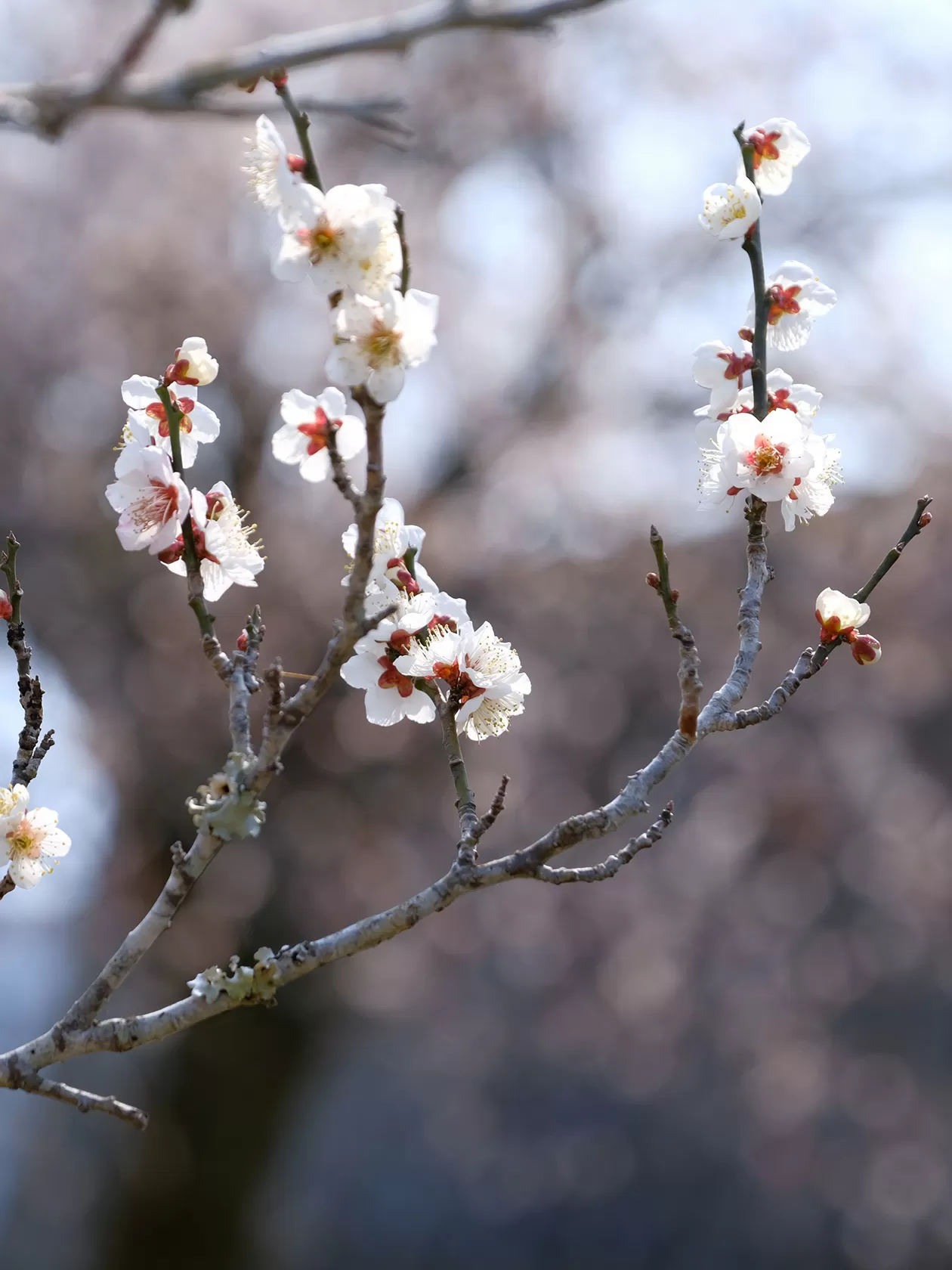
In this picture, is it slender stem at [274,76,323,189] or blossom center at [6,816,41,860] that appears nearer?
slender stem at [274,76,323,189]

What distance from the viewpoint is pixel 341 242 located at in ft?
3.26

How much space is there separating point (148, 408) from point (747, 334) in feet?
2.16

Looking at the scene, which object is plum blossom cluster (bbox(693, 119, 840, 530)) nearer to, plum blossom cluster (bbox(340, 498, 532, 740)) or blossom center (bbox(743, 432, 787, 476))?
blossom center (bbox(743, 432, 787, 476))

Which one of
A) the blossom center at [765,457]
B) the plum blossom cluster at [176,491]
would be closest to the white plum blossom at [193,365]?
the plum blossom cluster at [176,491]

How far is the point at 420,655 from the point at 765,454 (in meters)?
0.42

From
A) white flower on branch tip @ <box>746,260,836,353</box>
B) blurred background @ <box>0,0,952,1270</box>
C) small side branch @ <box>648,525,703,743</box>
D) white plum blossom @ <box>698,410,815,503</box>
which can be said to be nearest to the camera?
small side branch @ <box>648,525,703,743</box>

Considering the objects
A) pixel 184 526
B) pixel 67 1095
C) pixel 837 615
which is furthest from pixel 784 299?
pixel 67 1095

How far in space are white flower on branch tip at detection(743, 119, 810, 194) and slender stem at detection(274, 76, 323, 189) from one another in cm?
61

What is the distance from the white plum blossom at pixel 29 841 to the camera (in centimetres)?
123

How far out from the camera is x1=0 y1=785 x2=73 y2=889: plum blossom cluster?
4.04 ft

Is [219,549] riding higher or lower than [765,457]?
lower

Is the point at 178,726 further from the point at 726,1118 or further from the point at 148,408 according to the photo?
the point at 148,408

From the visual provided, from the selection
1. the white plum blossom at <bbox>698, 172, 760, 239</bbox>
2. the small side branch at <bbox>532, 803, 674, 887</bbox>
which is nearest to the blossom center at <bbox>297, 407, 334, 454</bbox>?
the small side branch at <bbox>532, 803, 674, 887</bbox>

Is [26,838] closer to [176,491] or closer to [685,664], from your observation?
[176,491]
